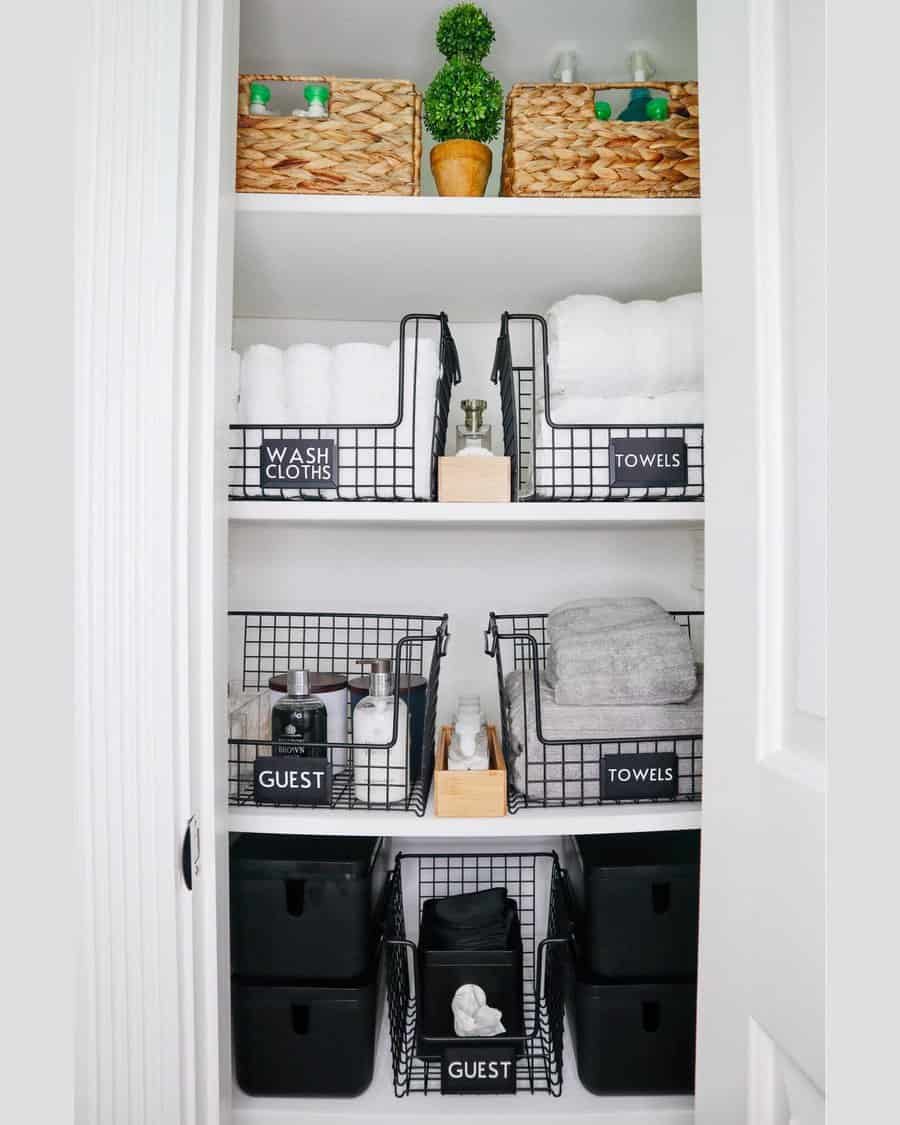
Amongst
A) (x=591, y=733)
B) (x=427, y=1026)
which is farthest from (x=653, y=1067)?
(x=591, y=733)

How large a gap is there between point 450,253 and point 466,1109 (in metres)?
1.09

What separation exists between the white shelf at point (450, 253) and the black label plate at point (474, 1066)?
1024 mm

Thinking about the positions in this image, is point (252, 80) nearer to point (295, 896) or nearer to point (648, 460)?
point (648, 460)

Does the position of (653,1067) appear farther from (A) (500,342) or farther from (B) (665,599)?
(A) (500,342)

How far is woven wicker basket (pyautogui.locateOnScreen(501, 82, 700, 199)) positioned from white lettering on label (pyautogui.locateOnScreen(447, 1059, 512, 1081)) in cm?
109

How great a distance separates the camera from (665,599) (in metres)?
1.21

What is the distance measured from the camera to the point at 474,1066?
0.91 m

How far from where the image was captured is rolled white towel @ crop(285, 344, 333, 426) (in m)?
0.90

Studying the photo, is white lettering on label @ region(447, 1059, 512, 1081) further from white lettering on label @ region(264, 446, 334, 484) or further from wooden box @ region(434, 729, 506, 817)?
white lettering on label @ region(264, 446, 334, 484)

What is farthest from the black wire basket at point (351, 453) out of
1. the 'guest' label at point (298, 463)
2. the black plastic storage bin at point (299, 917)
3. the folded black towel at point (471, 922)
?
the folded black towel at point (471, 922)

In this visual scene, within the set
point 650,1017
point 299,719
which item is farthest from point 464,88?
point 650,1017
